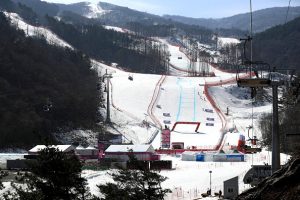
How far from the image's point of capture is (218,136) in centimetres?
6875

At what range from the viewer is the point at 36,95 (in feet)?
240

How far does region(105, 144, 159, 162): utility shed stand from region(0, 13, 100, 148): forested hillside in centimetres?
1082

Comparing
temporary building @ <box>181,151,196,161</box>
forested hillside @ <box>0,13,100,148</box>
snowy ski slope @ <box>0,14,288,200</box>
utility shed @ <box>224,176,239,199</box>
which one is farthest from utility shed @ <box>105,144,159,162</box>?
utility shed @ <box>224,176,239,199</box>

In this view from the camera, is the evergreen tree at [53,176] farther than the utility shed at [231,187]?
No

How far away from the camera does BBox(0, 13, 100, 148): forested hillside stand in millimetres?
64125

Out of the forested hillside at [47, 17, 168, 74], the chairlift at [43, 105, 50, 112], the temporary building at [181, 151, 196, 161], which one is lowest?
the temporary building at [181, 151, 196, 161]

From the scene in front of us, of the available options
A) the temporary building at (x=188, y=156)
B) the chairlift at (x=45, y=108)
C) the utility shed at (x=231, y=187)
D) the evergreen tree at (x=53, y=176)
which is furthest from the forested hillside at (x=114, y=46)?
the evergreen tree at (x=53, y=176)

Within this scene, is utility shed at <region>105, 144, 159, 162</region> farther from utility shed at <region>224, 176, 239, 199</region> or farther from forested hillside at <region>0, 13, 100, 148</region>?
utility shed at <region>224, 176, 239, 199</region>

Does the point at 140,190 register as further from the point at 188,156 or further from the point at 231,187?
the point at 188,156

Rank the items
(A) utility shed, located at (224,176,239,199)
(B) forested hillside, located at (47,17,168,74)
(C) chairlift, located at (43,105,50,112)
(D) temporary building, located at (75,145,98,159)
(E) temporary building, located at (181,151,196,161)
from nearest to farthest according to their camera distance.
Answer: (A) utility shed, located at (224,176,239,199)
(D) temporary building, located at (75,145,98,159)
(E) temporary building, located at (181,151,196,161)
(C) chairlift, located at (43,105,50,112)
(B) forested hillside, located at (47,17,168,74)

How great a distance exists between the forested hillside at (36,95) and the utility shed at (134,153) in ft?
35.5

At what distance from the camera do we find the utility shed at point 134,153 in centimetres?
5022

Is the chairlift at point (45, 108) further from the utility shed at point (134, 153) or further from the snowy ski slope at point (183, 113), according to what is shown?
the utility shed at point (134, 153)

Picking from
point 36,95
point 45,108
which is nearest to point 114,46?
point 36,95
